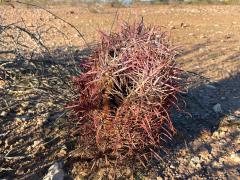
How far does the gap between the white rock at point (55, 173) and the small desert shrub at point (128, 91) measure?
9.7 inches

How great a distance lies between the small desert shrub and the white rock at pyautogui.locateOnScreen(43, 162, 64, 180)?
0.25 meters

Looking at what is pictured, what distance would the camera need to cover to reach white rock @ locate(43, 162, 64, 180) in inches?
111

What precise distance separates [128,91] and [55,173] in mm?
700

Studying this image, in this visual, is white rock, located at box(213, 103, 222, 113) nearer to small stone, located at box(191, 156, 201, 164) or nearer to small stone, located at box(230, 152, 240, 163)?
small stone, located at box(230, 152, 240, 163)

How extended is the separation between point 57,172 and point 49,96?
102 cm

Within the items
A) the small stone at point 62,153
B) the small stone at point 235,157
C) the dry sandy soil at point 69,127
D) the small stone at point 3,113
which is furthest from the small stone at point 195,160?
the small stone at point 3,113

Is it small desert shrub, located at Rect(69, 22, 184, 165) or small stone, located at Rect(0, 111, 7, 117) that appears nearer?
small desert shrub, located at Rect(69, 22, 184, 165)

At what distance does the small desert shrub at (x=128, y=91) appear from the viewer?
2.64m

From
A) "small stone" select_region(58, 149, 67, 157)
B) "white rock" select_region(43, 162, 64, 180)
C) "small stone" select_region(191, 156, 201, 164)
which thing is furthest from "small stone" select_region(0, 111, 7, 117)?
"small stone" select_region(191, 156, 201, 164)

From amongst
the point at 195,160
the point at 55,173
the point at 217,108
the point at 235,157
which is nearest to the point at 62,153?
the point at 55,173

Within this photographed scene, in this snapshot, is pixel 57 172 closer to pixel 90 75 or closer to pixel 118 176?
pixel 118 176

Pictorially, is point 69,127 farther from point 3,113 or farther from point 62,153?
point 3,113

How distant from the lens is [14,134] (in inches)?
132

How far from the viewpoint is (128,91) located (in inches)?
106
